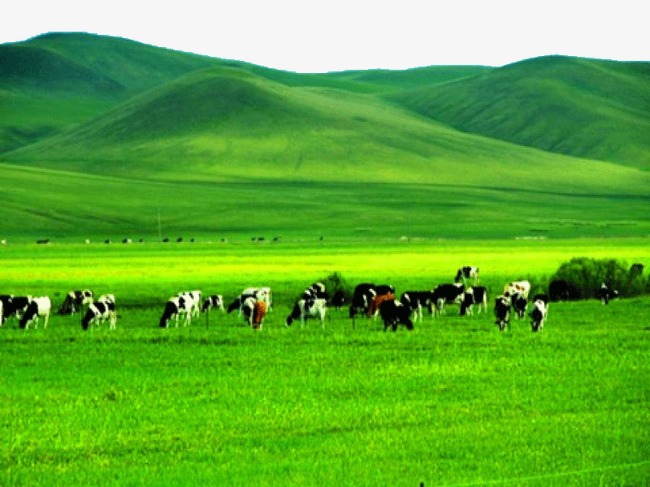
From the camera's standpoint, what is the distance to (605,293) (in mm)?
38250

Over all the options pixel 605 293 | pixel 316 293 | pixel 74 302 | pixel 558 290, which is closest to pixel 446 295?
pixel 316 293

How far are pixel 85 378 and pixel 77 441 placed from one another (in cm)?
547

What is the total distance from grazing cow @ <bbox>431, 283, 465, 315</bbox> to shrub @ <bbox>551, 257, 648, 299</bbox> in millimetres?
6004

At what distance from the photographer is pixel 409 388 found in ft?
67.3

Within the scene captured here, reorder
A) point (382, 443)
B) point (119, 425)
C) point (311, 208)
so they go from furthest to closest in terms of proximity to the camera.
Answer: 1. point (311, 208)
2. point (119, 425)
3. point (382, 443)

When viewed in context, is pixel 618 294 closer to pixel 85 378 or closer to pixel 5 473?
pixel 85 378

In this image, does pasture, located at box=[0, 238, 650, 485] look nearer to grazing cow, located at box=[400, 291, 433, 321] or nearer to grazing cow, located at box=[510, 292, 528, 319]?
grazing cow, located at box=[400, 291, 433, 321]

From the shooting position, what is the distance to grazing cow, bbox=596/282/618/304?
3828cm

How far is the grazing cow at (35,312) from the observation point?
3114 cm

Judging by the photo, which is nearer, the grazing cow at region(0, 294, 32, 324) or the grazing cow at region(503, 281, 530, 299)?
the grazing cow at region(0, 294, 32, 324)

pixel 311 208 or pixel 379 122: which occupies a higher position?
pixel 379 122

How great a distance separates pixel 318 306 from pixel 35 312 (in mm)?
6173

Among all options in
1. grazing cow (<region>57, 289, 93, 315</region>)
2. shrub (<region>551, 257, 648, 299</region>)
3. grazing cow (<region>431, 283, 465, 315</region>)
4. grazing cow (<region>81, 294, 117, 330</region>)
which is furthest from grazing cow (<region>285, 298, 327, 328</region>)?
shrub (<region>551, 257, 648, 299</region>)

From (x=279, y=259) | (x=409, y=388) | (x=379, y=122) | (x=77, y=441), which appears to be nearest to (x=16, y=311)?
(x=409, y=388)
